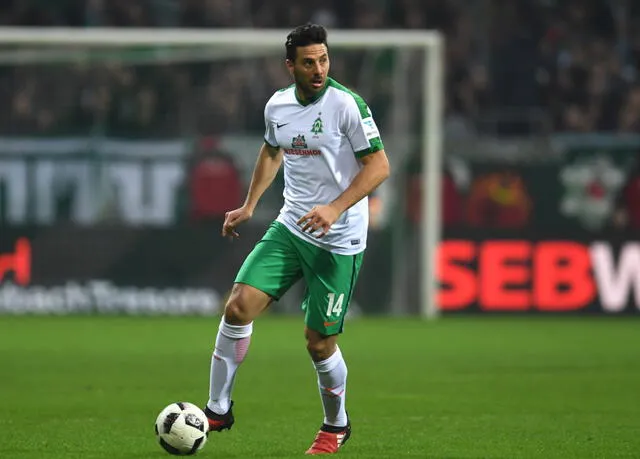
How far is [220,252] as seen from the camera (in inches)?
645

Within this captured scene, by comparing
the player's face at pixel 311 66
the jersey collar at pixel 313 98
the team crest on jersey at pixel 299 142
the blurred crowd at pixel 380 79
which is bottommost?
the blurred crowd at pixel 380 79

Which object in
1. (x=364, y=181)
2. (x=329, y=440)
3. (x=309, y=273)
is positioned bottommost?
(x=329, y=440)

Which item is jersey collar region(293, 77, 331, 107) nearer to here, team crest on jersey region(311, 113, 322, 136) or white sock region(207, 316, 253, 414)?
team crest on jersey region(311, 113, 322, 136)

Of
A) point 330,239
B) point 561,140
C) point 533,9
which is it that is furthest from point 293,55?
point 533,9

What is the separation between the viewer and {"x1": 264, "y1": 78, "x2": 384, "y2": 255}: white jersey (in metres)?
6.57

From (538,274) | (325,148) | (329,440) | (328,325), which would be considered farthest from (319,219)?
(538,274)

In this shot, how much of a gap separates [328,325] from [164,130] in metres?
10.0

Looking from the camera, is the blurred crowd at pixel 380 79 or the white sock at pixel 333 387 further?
the blurred crowd at pixel 380 79

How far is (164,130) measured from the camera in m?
16.4

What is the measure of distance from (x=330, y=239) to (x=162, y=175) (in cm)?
987

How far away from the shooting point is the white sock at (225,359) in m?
6.64

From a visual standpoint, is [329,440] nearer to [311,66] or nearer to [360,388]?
[311,66]

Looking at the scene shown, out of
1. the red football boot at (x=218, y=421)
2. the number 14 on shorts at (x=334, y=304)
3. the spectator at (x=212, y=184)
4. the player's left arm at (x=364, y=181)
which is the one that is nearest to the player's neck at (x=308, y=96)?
the player's left arm at (x=364, y=181)

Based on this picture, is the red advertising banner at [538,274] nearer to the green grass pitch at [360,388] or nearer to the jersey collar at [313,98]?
the green grass pitch at [360,388]
